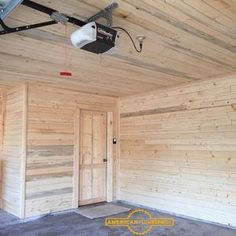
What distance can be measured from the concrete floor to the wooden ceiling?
7.61 ft

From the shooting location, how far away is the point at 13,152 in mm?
4820

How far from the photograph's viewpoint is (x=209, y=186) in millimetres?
4285

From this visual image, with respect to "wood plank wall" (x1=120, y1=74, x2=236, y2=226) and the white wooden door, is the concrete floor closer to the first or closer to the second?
"wood plank wall" (x1=120, y1=74, x2=236, y2=226)

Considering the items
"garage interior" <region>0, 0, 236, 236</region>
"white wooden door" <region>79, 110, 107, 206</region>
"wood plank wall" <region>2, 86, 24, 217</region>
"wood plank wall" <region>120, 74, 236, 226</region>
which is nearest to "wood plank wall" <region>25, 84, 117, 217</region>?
"garage interior" <region>0, 0, 236, 236</region>

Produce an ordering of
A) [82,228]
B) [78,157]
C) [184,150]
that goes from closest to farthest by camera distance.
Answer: [82,228] < [184,150] < [78,157]

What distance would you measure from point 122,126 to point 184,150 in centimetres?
172

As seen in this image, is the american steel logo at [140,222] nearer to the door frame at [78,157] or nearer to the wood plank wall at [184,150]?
the wood plank wall at [184,150]

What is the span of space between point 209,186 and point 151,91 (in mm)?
2098

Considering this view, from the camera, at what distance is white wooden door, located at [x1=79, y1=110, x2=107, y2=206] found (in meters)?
5.38

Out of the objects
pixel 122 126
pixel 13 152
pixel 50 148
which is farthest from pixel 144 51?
pixel 13 152

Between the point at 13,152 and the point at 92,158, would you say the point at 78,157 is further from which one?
the point at 13,152

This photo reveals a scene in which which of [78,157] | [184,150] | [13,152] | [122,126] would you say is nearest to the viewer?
[184,150]

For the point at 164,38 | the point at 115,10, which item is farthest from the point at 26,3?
the point at 164,38

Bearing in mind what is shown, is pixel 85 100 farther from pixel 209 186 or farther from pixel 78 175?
pixel 209 186
